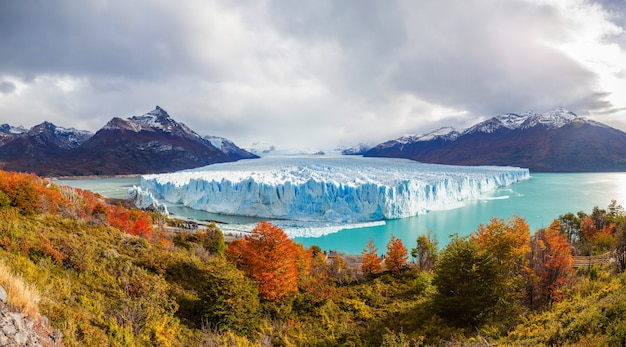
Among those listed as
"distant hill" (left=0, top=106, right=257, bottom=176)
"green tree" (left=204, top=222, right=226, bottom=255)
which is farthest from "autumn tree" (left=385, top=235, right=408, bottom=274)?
"distant hill" (left=0, top=106, right=257, bottom=176)

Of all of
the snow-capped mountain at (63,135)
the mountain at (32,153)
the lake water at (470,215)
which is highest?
the snow-capped mountain at (63,135)

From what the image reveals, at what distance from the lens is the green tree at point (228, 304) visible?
798 centimetres

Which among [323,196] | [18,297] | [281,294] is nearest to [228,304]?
[281,294]

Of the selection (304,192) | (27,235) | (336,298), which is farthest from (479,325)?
(304,192)

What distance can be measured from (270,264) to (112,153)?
123897 mm

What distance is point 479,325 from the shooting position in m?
9.38

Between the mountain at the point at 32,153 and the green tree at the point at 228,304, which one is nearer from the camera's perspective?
the green tree at the point at 228,304

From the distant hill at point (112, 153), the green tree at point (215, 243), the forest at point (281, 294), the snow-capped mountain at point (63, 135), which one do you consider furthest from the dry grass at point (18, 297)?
the snow-capped mountain at point (63, 135)

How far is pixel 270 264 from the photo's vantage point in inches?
443

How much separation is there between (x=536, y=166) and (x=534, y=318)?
116252mm

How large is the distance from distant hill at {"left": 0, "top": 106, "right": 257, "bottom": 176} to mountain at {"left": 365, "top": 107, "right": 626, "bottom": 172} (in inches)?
4137

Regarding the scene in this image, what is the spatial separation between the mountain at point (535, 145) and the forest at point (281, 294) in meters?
110

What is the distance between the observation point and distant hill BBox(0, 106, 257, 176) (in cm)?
10038

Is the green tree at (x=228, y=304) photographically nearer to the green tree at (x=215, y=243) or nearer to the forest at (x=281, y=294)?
the forest at (x=281, y=294)
